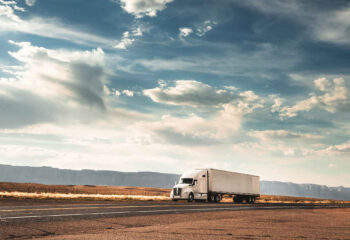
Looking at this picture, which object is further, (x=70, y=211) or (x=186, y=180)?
(x=186, y=180)

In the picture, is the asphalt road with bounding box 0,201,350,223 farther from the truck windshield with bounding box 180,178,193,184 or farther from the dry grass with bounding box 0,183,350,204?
the truck windshield with bounding box 180,178,193,184

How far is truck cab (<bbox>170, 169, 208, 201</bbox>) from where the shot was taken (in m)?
36.1

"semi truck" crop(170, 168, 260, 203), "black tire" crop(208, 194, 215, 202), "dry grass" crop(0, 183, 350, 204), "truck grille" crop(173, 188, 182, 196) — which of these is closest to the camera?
"dry grass" crop(0, 183, 350, 204)

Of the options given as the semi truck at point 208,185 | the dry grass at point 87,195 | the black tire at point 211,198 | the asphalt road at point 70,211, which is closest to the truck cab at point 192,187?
the semi truck at point 208,185

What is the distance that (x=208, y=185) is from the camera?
38031mm

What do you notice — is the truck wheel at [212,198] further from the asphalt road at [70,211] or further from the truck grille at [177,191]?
the asphalt road at [70,211]

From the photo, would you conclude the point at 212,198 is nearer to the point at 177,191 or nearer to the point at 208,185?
the point at 208,185

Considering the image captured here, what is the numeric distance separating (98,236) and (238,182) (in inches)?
1397

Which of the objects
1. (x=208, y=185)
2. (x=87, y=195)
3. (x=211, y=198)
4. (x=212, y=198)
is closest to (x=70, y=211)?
(x=208, y=185)

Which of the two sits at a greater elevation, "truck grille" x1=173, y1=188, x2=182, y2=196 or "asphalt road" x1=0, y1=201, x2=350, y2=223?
"truck grille" x1=173, y1=188, x2=182, y2=196

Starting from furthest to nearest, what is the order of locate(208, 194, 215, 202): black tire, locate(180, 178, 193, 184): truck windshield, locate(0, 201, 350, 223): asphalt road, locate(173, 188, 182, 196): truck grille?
locate(208, 194, 215, 202): black tire → locate(180, 178, 193, 184): truck windshield → locate(173, 188, 182, 196): truck grille → locate(0, 201, 350, 223): asphalt road

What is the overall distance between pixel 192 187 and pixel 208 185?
214cm

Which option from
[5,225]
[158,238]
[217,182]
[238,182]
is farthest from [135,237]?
[238,182]

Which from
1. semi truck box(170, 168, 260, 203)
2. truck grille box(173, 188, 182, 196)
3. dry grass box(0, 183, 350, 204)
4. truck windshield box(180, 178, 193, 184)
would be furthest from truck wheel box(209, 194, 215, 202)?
dry grass box(0, 183, 350, 204)
